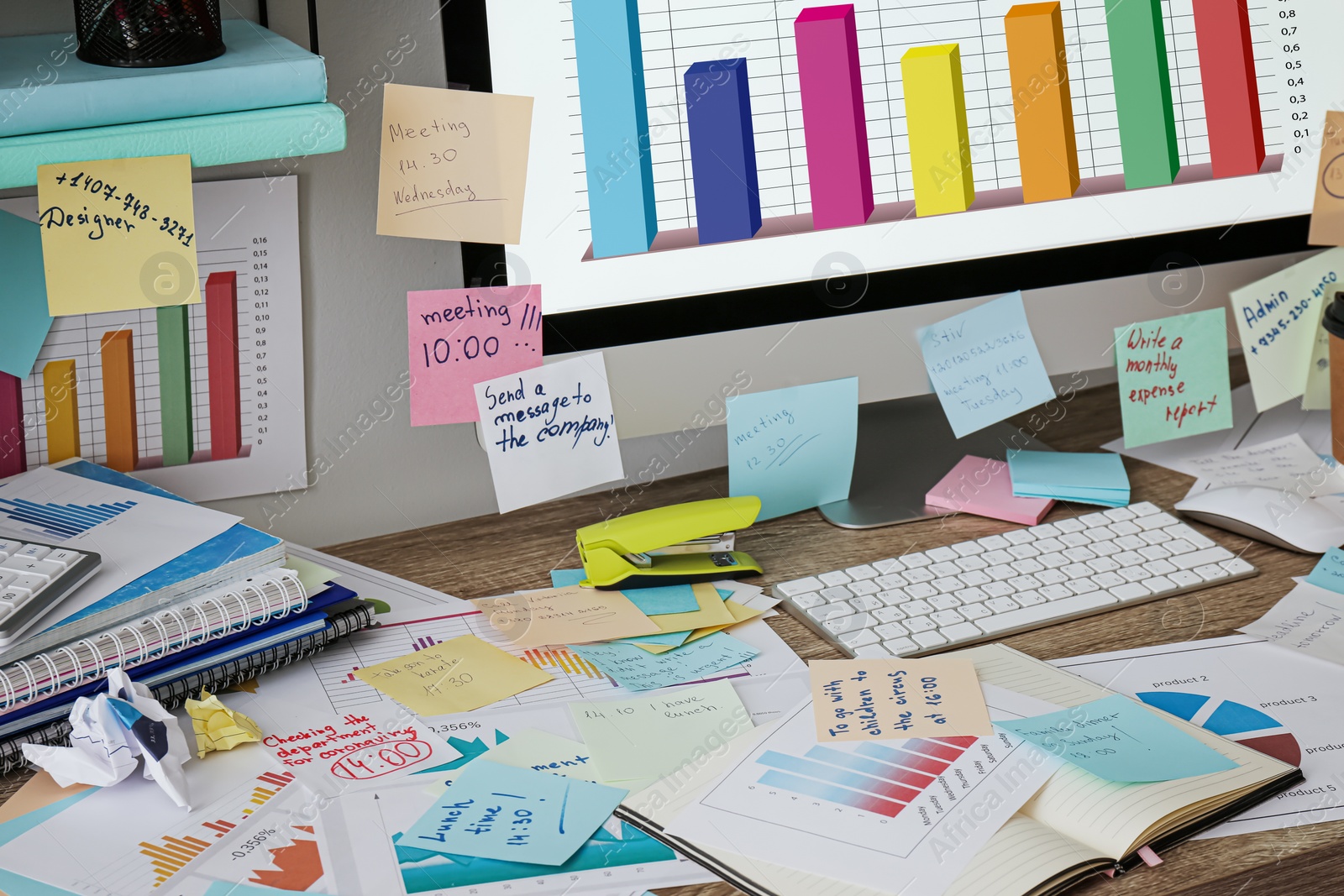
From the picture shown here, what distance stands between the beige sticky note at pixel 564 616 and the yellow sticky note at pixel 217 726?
167 mm

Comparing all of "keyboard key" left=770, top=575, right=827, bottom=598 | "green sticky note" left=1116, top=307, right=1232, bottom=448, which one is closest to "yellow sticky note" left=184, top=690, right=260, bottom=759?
"keyboard key" left=770, top=575, right=827, bottom=598

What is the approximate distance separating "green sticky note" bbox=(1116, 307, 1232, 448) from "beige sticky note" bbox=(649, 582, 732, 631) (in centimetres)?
40

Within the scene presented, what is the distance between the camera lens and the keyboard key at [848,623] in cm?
68

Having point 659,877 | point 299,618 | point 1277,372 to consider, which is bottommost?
point 659,877

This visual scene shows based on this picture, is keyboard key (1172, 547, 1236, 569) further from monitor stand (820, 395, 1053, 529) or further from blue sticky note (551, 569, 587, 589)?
blue sticky note (551, 569, 587, 589)

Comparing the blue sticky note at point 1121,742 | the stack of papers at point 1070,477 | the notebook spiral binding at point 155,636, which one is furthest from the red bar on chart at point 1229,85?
the notebook spiral binding at point 155,636

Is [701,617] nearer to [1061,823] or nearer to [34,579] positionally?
[1061,823]

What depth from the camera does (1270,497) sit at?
81 centimetres

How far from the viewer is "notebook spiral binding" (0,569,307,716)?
0.56 m

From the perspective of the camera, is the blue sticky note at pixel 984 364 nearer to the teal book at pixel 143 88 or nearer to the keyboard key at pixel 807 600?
the keyboard key at pixel 807 600

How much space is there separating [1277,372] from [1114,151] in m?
0.28

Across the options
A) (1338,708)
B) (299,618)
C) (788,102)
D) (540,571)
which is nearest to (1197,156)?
(788,102)

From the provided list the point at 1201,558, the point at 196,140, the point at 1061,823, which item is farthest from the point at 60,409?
the point at 1201,558

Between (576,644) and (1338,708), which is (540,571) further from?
(1338,708)
